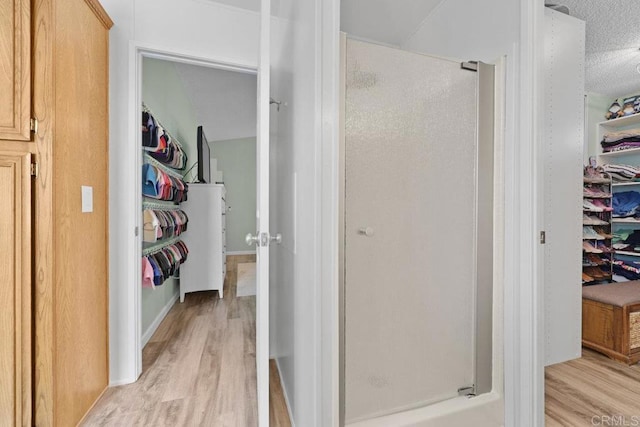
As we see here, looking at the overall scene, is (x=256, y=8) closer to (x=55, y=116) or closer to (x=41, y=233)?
(x=55, y=116)

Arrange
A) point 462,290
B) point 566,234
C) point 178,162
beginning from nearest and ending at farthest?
1. point 462,290
2. point 566,234
3. point 178,162

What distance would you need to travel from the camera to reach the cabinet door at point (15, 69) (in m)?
1.11

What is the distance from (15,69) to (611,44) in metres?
4.01

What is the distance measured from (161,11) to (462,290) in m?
2.44

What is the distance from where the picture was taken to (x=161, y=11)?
1.81 m

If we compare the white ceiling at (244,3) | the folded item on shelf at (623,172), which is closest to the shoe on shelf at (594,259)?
the folded item on shelf at (623,172)

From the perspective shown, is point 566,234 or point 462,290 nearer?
point 462,290

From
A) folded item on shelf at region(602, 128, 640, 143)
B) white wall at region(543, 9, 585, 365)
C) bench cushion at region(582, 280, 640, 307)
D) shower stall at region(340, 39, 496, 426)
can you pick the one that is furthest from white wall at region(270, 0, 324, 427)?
folded item on shelf at region(602, 128, 640, 143)

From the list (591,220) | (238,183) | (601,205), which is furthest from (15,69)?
(238,183)

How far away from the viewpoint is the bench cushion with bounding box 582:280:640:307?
192 centimetres

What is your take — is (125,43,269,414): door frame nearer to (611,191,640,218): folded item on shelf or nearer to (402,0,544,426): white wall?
(402,0,544,426): white wall

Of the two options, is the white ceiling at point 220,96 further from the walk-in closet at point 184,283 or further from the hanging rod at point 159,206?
the hanging rod at point 159,206

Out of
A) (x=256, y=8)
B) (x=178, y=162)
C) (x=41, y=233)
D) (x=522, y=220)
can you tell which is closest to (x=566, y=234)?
(x=522, y=220)

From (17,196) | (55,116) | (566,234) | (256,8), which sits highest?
(256,8)
